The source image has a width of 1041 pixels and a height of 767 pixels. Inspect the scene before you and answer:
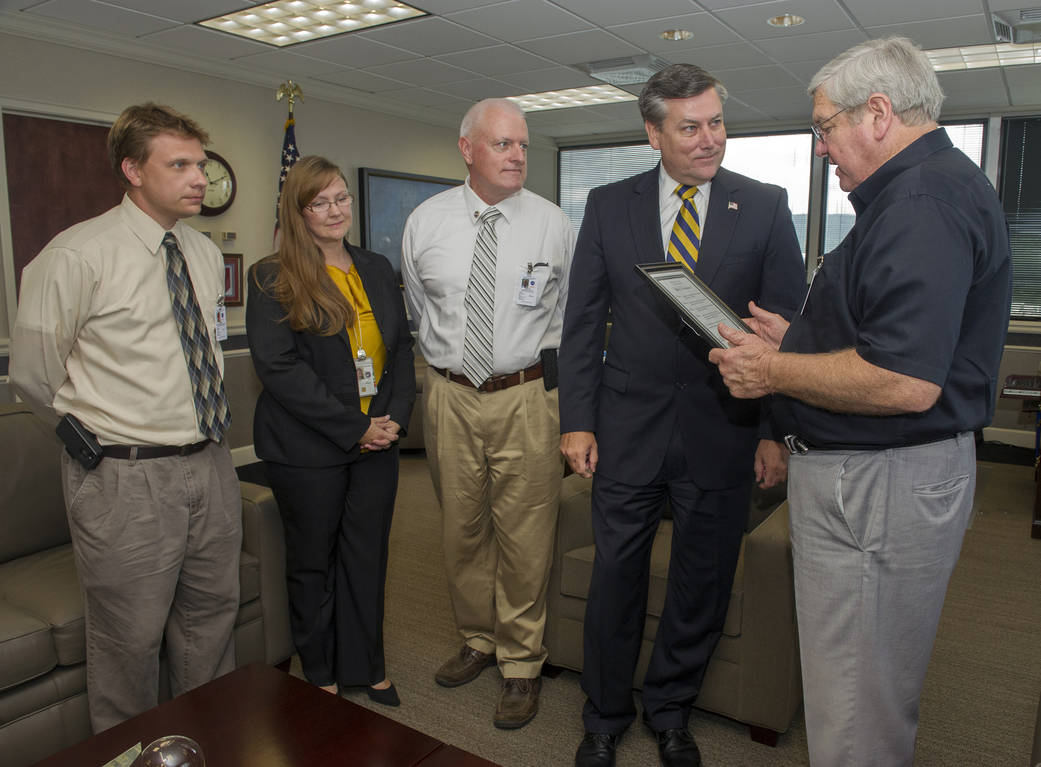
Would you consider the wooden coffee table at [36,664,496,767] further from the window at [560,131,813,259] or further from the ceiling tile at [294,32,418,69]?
the window at [560,131,813,259]

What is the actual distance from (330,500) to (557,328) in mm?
863

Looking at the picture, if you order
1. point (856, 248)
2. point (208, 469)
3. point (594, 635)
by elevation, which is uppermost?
point (856, 248)

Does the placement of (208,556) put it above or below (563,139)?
below

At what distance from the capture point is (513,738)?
2297 millimetres

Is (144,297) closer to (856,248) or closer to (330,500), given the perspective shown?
(330,500)

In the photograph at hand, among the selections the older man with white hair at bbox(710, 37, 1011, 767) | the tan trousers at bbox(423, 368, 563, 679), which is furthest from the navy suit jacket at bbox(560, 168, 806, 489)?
the older man with white hair at bbox(710, 37, 1011, 767)

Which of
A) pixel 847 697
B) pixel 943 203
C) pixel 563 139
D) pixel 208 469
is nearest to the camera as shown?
pixel 943 203

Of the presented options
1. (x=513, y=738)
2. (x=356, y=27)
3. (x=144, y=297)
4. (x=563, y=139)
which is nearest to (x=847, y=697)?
(x=513, y=738)

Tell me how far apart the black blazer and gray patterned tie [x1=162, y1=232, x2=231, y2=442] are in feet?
0.71

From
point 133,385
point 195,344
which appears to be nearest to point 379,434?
point 195,344

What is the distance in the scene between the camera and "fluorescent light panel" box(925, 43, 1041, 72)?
4.96 metres

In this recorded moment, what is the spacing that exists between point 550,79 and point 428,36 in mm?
1395

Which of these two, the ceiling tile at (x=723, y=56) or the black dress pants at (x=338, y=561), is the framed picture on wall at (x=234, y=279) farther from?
the black dress pants at (x=338, y=561)

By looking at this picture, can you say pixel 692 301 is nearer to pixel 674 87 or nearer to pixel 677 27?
pixel 674 87
